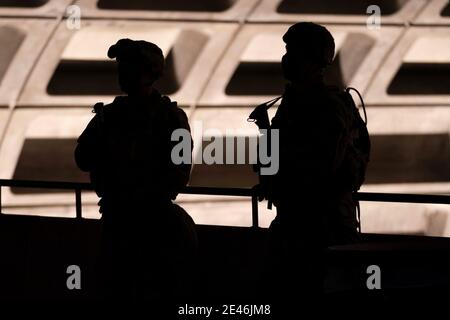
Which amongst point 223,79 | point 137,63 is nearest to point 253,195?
point 137,63

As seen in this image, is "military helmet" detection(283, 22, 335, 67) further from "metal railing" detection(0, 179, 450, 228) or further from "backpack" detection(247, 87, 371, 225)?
"metal railing" detection(0, 179, 450, 228)

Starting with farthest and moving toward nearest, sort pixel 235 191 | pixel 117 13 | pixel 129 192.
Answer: pixel 117 13
pixel 235 191
pixel 129 192

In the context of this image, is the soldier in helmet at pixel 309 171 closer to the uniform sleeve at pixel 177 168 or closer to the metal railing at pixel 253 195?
the uniform sleeve at pixel 177 168

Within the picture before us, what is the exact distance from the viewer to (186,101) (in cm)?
1914

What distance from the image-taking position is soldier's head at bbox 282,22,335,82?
4258 mm

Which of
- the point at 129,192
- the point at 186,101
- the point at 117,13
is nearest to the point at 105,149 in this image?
the point at 129,192

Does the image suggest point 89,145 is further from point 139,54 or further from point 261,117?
point 261,117

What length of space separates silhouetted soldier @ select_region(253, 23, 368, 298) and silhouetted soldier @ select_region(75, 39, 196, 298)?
0.68m

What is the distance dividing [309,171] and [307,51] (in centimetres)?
47

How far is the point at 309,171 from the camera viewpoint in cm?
428

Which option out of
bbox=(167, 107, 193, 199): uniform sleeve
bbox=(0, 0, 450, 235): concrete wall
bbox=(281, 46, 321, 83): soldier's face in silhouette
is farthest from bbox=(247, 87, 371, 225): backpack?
bbox=(0, 0, 450, 235): concrete wall
